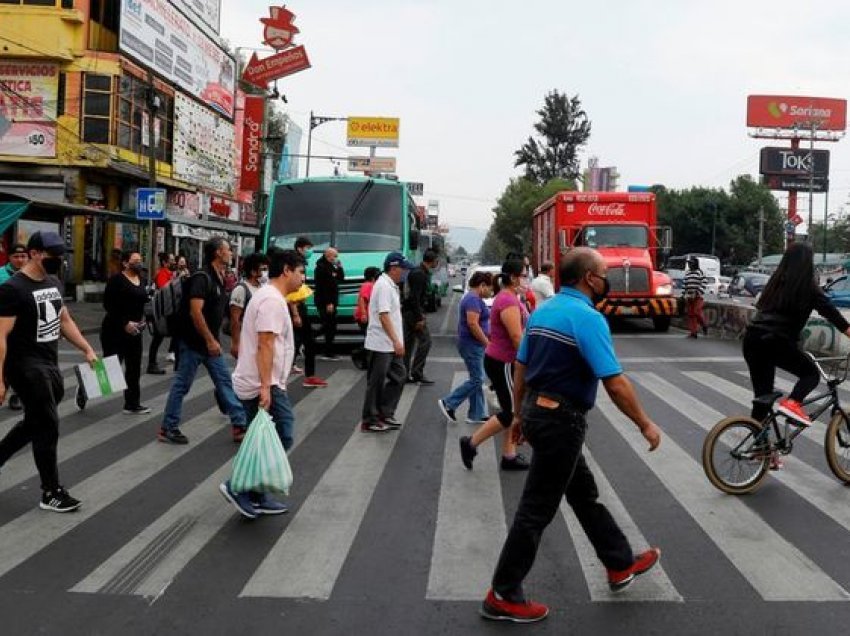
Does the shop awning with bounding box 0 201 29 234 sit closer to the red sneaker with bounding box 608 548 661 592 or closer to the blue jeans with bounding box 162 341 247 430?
the blue jeans with bounding box 162 341 247 430

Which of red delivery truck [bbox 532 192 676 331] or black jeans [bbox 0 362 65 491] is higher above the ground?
red delivery truck [bbox 532 192 676 331]

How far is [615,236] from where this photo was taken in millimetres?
22094

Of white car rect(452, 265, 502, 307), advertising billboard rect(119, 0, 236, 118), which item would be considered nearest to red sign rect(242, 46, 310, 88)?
advertising billboard rect(119, 0, 236, 118)

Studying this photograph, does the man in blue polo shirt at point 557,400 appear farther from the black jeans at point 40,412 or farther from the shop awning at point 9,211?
the shop awning at point 9,211

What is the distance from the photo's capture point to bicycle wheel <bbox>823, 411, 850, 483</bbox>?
21.9ft

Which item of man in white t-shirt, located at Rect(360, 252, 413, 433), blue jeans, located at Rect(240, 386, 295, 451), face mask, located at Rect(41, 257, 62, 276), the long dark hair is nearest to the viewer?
face mask, located at Rect(41, 257, 62, 276)

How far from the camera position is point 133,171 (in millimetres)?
29516

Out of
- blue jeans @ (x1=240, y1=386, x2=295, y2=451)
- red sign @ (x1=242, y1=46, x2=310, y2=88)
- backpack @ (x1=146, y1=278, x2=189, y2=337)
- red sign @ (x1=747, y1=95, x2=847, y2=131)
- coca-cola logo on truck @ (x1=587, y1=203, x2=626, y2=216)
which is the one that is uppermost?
red sign @ (x1=747, y1=95, x2=847, y2=131)

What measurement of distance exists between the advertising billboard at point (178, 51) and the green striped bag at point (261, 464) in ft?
86.5

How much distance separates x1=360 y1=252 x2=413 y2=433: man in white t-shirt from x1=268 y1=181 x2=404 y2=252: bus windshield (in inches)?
315

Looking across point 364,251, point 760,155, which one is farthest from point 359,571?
point 760,155

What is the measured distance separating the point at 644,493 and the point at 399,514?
183cm

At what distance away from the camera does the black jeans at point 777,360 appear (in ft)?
21.3

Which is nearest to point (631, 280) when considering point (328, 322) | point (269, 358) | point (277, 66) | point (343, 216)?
point (343, 216)
